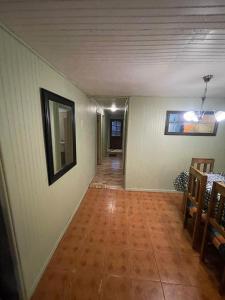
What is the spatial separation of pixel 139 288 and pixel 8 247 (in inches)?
50.4

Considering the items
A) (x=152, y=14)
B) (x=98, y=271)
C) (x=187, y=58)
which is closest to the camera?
(x=152, y=14)

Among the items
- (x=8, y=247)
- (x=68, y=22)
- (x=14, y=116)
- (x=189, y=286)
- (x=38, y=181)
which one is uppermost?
(x=68, y=22)

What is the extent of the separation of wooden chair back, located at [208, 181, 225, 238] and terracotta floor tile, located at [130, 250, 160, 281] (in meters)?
0.82

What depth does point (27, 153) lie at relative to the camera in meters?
1.27

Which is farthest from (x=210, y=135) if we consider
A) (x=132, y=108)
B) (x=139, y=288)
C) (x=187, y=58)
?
(x=139, y=288)

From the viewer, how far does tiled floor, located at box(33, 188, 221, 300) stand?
1416 mm

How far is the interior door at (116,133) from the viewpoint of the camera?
879cm

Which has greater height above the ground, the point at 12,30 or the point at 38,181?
the point at 12,30

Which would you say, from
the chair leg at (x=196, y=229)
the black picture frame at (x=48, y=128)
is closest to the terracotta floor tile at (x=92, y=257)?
the black picture frame at (x=48, y=128)

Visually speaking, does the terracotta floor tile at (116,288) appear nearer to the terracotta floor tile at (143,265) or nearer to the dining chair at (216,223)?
the terracotta floor tile at (143,265)

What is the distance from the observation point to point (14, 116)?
3.64 feet

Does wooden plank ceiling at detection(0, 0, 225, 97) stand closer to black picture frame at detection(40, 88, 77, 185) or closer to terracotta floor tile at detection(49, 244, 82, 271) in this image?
black picture frame at detection(40, 88, 77, 185)

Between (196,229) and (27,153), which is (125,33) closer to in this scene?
(27,153)

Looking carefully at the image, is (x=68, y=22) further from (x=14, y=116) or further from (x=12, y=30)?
(x=14, y=116)
